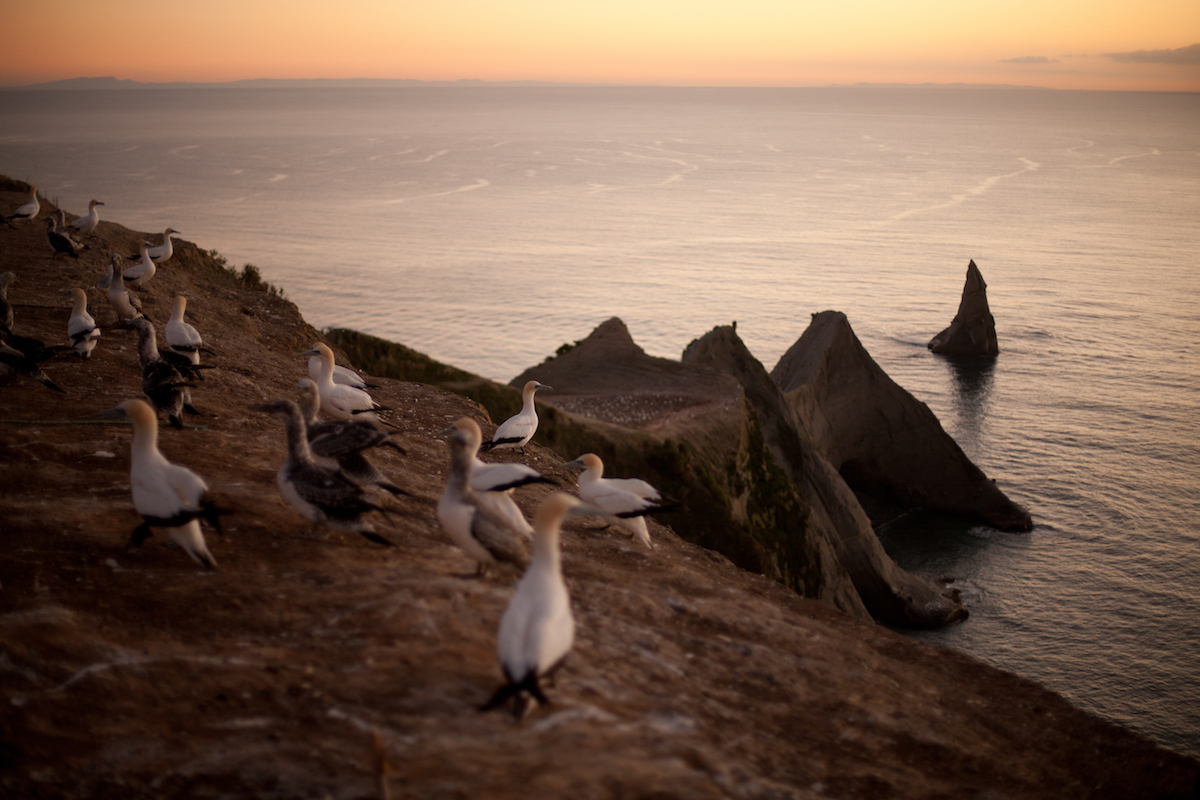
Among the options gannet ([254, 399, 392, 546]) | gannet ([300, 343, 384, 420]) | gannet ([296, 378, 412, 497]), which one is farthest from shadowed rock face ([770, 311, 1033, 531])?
gannet ([254, 399, 392, 546])

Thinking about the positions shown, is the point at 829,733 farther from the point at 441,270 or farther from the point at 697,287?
the point at 441,270

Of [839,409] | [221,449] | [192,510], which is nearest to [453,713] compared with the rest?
[192,510]

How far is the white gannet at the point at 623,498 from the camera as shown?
1373cm

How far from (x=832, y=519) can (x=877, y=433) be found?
48.2 ft

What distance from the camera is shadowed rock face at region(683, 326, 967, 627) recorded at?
41.1m

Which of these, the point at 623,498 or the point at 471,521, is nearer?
the point at 471,521

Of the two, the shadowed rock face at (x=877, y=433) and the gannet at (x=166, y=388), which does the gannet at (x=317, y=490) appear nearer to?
the gannet at (x=166, y=388)

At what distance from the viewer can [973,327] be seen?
7969 cm

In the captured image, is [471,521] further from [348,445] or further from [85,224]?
[85,224]

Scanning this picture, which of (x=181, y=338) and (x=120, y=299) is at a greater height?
(x=120, y=299)

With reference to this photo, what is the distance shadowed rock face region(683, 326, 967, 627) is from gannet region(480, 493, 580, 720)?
32.9 metres

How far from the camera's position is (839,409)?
179 ft

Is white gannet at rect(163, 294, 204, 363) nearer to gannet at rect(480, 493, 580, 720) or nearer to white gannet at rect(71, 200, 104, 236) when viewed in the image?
gannet at rect(480, 493, 580, 720)

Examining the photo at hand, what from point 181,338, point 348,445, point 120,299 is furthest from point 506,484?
point 120,299
